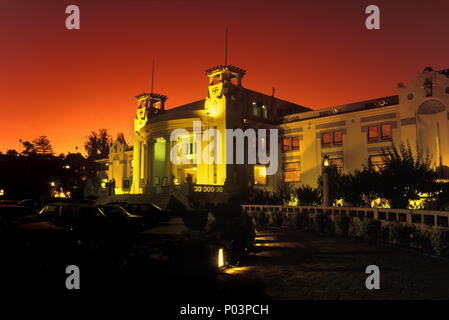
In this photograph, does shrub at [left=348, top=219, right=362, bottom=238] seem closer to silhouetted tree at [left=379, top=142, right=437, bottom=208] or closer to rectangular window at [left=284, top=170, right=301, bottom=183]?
silhouetted tree at [left=379, top=142, right=437, bottom=208]

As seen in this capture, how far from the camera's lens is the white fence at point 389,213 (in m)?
12.7

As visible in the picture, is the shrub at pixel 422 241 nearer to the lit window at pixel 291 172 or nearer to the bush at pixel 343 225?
the bush at pixel 343 225

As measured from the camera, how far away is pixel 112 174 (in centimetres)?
6650

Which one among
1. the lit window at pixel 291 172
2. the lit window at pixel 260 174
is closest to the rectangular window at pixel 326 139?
the lit window at pixel 291 172

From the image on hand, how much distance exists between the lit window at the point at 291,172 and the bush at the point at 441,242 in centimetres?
2906

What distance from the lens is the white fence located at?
12.7m

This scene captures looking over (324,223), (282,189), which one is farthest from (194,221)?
(282,189)

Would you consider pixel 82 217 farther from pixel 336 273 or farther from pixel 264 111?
pixel 264 111

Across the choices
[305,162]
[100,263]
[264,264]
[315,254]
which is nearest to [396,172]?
[315,254]

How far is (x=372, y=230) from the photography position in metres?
15.4

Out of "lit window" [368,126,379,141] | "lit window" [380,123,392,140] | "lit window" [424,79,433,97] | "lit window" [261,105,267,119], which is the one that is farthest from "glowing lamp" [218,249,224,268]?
"lit window" [261,105,267,119]

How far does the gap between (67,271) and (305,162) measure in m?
36.7

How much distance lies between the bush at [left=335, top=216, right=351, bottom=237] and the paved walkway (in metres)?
Answer: 3.26
